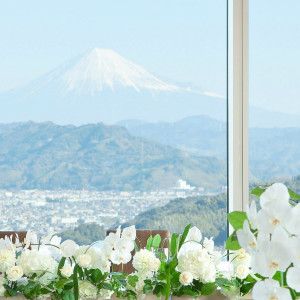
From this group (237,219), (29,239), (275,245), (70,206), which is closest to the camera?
(275,245)

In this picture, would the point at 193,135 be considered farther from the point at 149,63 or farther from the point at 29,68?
the point at 29,68

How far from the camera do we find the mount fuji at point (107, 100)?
10.4ft

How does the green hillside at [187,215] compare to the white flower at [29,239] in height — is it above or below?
below

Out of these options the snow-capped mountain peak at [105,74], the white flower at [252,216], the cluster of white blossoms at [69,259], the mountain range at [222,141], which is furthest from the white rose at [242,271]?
the snow-capped mountain peak at [105,74]

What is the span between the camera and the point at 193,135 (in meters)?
3.19

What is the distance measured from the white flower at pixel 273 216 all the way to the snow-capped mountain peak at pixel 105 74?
8.24ft

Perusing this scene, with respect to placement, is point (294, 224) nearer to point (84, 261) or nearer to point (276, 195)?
point (276, 195)

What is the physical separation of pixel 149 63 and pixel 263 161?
99cm

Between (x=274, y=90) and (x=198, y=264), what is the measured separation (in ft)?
6.94

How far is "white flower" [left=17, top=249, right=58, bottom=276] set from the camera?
47.6 inches

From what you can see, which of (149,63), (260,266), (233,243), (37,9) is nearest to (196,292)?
(233,243)

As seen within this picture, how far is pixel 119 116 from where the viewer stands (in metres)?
3.18

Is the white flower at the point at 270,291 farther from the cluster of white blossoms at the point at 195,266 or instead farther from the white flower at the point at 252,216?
the cluster of white blossoms at the point at 195,266

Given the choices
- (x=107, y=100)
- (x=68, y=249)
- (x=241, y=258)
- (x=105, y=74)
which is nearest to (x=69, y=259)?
(x=68, y=249)
